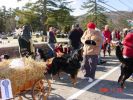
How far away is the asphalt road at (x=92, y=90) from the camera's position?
30.6 feet

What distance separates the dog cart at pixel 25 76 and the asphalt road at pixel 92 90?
439 mm

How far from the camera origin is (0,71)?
7.24 meters

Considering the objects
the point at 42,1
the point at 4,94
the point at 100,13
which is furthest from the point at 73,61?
the point at 100,13

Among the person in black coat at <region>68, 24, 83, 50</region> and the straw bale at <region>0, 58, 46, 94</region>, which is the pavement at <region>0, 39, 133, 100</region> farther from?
the person in black coat at <region>68, 24, 83, 50</region>

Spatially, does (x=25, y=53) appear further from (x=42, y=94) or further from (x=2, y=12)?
(x=2, y=12)

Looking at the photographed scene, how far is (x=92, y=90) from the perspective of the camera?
10.2 metres

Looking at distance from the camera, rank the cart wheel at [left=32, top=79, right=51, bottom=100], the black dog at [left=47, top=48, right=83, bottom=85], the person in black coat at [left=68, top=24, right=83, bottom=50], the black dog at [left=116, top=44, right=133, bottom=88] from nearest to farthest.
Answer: the cart wheel at [left=32, top=79, right=51, bottom=100], the black dog at [left=116, top=44, right=133, bottom=88], the black dog at [left=47, top=48, right=83, bottom=85], the person in black coat at [left=68, top=24, right=83, bottom=50]

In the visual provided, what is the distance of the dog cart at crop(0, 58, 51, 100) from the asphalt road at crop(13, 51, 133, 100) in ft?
1.44

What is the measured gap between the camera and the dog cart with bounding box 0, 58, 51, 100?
7.49m

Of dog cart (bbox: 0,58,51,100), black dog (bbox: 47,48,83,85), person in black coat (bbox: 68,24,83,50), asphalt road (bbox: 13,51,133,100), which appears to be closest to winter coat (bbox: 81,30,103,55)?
black dog (bbox: 47,48,83,85)

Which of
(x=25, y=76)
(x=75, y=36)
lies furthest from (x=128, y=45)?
(x=75, y=36)

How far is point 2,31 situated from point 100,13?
47419 millimetres

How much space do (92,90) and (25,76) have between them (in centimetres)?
282

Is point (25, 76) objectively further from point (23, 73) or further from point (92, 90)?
point (92, 90)
